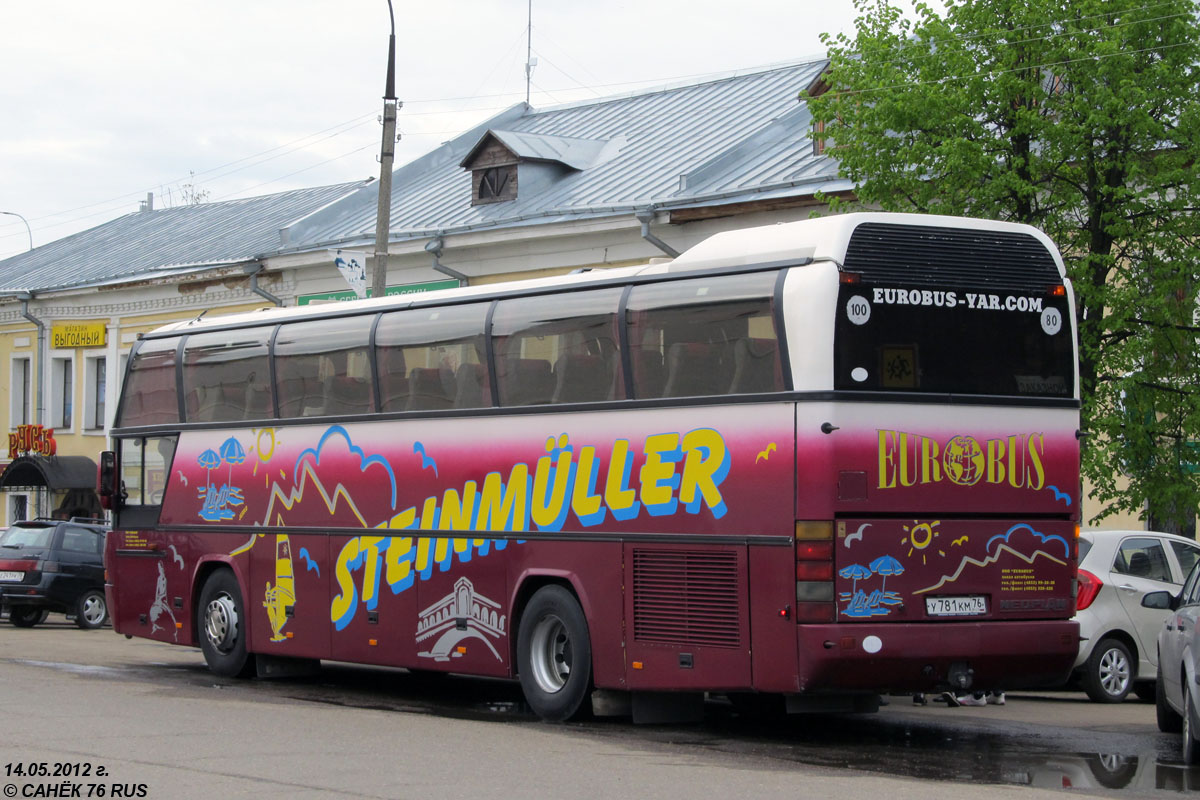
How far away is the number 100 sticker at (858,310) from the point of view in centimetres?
1095

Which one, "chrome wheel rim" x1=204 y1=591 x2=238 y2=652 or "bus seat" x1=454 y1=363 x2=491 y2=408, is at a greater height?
"bus seat" x1=454 y1=363 x2=491 y2=408

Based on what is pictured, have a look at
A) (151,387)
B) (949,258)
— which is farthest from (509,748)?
A: (151,387)

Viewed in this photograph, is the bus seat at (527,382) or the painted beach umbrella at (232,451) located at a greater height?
the bus seat at (527,382)

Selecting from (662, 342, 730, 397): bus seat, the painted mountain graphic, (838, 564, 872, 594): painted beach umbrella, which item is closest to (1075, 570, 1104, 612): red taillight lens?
the painted mountain graphic

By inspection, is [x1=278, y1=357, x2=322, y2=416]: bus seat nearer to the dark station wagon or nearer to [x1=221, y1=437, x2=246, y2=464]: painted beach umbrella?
[x1=221, y1=437, x2=246, y2=464]: painted beach umbrella

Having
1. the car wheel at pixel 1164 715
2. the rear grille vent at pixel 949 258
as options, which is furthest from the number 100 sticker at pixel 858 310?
the car wheel at pixel 1164 715

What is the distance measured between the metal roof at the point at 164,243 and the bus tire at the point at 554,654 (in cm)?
2439

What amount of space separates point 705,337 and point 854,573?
1.97 meters

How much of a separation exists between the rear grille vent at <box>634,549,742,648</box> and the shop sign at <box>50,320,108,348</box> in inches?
1234

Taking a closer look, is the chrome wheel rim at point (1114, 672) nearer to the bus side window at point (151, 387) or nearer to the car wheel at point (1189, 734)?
the car wheel at point (1189, 734)

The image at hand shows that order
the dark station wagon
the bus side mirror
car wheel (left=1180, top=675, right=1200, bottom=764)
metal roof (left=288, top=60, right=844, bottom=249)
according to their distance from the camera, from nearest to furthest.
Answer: car wheel (left=1180, top=675, right=1200, bottom=764)
the bus side mirror
the dark station wagon
metal roof (left=288, top=60, right=844, bottom=249)

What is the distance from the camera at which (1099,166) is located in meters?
18.3

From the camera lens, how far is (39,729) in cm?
1137

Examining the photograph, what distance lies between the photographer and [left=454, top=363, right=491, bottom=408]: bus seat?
13.6 m
